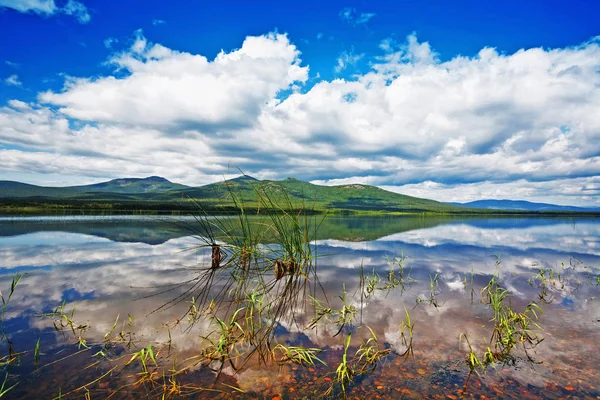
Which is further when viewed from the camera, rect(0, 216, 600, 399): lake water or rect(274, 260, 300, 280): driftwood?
rect(274, 260, 300, 280): driftwood

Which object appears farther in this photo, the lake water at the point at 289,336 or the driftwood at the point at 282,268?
the driftwood at the point at 282,268

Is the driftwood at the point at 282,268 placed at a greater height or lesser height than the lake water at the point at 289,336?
greater

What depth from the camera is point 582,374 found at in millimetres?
5855

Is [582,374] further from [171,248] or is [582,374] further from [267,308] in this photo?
[171,248]

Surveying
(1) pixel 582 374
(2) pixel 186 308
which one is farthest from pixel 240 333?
(1) pixel 582 374

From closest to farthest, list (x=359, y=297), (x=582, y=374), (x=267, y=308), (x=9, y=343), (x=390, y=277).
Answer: (x=582, y=374) < (x=9, y=343) < (x=267, y=308) < (x=359, y=297) < (x=390, y=277)

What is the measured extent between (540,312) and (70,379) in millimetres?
12432

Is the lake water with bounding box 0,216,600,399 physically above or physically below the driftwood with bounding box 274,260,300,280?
below

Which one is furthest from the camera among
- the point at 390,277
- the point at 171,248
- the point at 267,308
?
the point at 171,248

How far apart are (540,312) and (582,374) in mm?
4353

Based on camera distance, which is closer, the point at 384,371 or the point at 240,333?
the point at 384,371

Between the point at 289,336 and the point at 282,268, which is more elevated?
the point at 282,268

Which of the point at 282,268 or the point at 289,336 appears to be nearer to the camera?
the point at 289,336

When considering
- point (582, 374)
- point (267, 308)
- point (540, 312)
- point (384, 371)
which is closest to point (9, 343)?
point (267, 308)
